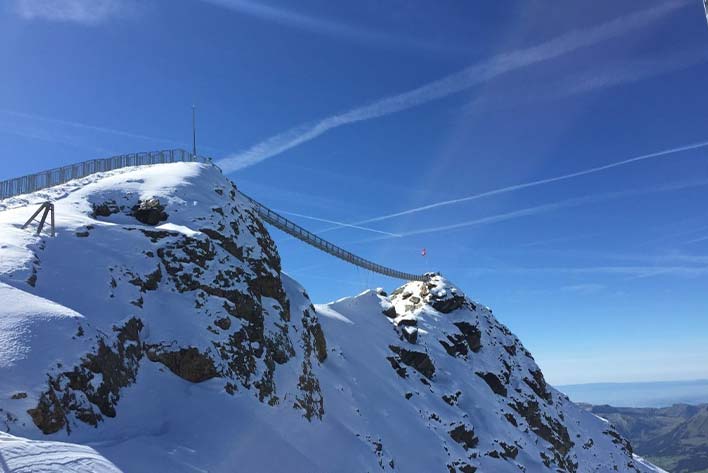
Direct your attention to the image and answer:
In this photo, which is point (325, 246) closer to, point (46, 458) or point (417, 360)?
point (417, 360)

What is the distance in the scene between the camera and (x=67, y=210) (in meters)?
25.2

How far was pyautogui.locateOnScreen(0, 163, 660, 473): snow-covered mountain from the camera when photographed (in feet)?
48.9

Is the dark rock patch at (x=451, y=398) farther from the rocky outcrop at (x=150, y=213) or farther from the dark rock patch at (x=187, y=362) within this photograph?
the rocky outcrop at (x=150, y=213)

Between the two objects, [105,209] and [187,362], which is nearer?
[187,362]

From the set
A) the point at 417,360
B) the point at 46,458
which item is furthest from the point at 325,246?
the point at 46,458

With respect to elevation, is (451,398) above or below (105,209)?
below

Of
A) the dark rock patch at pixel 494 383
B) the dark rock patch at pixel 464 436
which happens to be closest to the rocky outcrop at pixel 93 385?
the dark rock patch at pixel 464 436

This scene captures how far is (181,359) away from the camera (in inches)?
808

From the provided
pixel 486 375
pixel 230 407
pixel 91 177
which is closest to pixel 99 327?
pixel 230 407

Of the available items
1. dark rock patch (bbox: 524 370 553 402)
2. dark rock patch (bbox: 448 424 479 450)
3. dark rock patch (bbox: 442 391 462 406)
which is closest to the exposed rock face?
dark rock patch (bbox: 448 424 479 450)

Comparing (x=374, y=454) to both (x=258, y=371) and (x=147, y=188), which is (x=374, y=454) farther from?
(x=147, y=188)

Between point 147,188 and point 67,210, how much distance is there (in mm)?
5198

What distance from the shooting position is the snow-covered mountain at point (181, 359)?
48.9ft

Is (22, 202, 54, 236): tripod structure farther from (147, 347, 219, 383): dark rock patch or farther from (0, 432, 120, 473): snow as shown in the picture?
(0, 432, 120, 473): snow
